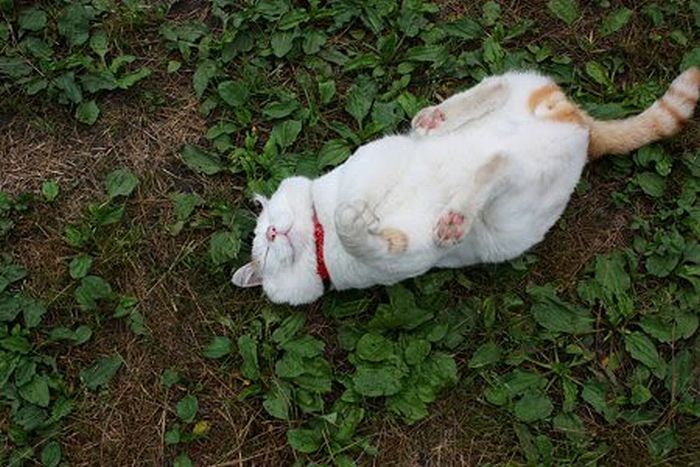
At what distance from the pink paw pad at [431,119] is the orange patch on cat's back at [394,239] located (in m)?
0.62

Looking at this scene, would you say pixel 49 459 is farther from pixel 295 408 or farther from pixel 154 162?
pixel 154 162

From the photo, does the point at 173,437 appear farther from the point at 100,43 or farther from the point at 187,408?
the point at 100,43

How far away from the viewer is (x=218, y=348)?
415 cm

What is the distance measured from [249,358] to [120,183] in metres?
1.13

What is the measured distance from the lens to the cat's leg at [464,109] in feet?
12.6

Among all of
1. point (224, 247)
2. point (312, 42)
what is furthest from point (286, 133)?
point (224, 247)

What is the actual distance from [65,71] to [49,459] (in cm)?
195

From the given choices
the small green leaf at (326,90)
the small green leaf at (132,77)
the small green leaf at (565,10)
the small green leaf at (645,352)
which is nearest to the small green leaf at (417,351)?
the small green leaf at (645,352)

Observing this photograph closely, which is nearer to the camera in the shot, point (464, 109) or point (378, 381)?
point (464, 109)

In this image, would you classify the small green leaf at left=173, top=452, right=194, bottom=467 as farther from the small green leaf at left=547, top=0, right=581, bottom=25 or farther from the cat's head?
the small green leaf at left=547, top=0, right=581, bottom=25

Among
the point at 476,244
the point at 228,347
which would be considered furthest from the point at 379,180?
the point at 228,347

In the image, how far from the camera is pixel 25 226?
4328mm

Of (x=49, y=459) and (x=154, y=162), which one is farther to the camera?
(x=154, y=162)

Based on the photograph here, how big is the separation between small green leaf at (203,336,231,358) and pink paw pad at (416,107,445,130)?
55.2 inches
